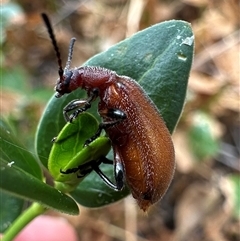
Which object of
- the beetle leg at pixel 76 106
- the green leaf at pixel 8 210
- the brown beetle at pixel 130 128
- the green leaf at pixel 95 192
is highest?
the beetle leg at pixel 76 106

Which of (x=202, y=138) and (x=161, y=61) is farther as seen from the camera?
(x=202, y=138)

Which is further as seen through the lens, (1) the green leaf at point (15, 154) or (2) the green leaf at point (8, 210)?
(2) the green leaf at point (8, 210)

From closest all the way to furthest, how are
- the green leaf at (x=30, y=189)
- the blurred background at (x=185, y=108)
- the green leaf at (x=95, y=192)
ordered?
the green leaf at (x=30, y=189) < the green leaf at (x=95, y=192) < the blurred background at (x=185, y=108)

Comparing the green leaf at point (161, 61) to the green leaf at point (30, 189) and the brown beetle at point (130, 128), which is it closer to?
the brown beetle at point (130, 128)

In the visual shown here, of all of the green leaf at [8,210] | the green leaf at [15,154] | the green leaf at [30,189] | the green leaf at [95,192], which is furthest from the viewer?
the green leaf at [8,210]

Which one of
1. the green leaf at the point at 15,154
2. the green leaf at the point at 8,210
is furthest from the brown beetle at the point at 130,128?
the green leaf at the point at 8,210

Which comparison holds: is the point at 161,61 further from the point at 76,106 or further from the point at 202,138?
the point at 202,138

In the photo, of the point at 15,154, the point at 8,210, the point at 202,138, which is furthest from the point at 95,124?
the point at 202,138
